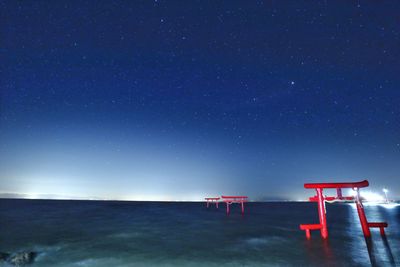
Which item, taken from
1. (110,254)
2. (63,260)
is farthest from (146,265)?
(63,260)

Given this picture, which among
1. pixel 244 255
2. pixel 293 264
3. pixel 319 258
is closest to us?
pixel 293 264

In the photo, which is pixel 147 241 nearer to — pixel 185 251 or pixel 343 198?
pixel 185 251

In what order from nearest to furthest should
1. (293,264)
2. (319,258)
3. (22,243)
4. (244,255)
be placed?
(293,264) → (319,258) → (244,255) → (22,243)

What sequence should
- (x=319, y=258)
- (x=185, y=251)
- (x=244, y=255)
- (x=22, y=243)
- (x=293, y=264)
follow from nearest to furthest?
1. (x=293, y=264)
2. (x=319, y=258)
3. (x=244, y=255)
4. (x=185, y=251)
5. (x=22, y=243)

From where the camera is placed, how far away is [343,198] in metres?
11.5

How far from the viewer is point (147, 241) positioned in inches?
597

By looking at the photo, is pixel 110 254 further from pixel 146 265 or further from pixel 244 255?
pixel 244 255

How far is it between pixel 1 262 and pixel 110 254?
168 inches

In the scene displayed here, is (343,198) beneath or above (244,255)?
above

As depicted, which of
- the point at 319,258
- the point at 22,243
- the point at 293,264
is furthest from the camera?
the point at 22,243

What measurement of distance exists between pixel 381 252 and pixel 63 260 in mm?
15284

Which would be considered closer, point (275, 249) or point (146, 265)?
point (146, 265)

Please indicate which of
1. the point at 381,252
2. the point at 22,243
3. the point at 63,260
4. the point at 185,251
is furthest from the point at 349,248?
Answer: the point at 22,243

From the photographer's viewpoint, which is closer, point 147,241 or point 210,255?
point 210,255
